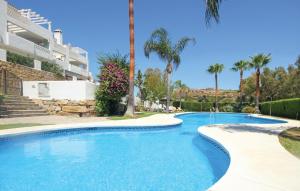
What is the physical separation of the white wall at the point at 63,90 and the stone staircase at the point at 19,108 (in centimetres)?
86

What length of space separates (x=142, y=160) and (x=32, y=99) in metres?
15.4

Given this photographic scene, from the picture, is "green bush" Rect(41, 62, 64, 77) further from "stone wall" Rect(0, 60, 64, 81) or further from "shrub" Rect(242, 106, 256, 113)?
"shrub" Rect(242, 106, 256, 113)

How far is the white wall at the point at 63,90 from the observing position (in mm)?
20781

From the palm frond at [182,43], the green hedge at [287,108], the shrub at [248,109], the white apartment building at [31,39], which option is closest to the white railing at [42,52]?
the white apartment building at [31,39]

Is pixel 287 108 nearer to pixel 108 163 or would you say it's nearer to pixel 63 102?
pixel 63 102

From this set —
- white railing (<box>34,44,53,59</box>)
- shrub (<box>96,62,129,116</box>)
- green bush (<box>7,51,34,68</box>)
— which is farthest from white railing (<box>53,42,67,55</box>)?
shrub (<box>96,62,129,116</box>)

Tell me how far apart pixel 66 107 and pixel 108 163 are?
13847mm

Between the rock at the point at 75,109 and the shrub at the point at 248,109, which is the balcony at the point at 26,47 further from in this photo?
the shrub at the point at 248,109

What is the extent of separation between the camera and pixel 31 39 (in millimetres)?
31891

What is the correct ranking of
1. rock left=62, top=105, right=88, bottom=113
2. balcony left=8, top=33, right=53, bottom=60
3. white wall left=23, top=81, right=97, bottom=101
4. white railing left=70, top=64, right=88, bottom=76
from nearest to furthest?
1. rock left=62, top=105, right=88, bottom=113
2. white wall left=23, top=81, right=97, bottom=101
3. balcony left=8, top=33, right=53, bottom=60
4. white railing left=70, top=64, right=88, bottom=76

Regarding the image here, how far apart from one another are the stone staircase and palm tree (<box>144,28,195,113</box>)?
1440 centimetres

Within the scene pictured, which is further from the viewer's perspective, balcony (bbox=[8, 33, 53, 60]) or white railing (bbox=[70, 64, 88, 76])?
white railing (bbox=[70, 64, 88, 76])

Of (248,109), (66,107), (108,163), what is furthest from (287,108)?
(108,163)

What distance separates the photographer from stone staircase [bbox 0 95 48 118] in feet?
55.2
